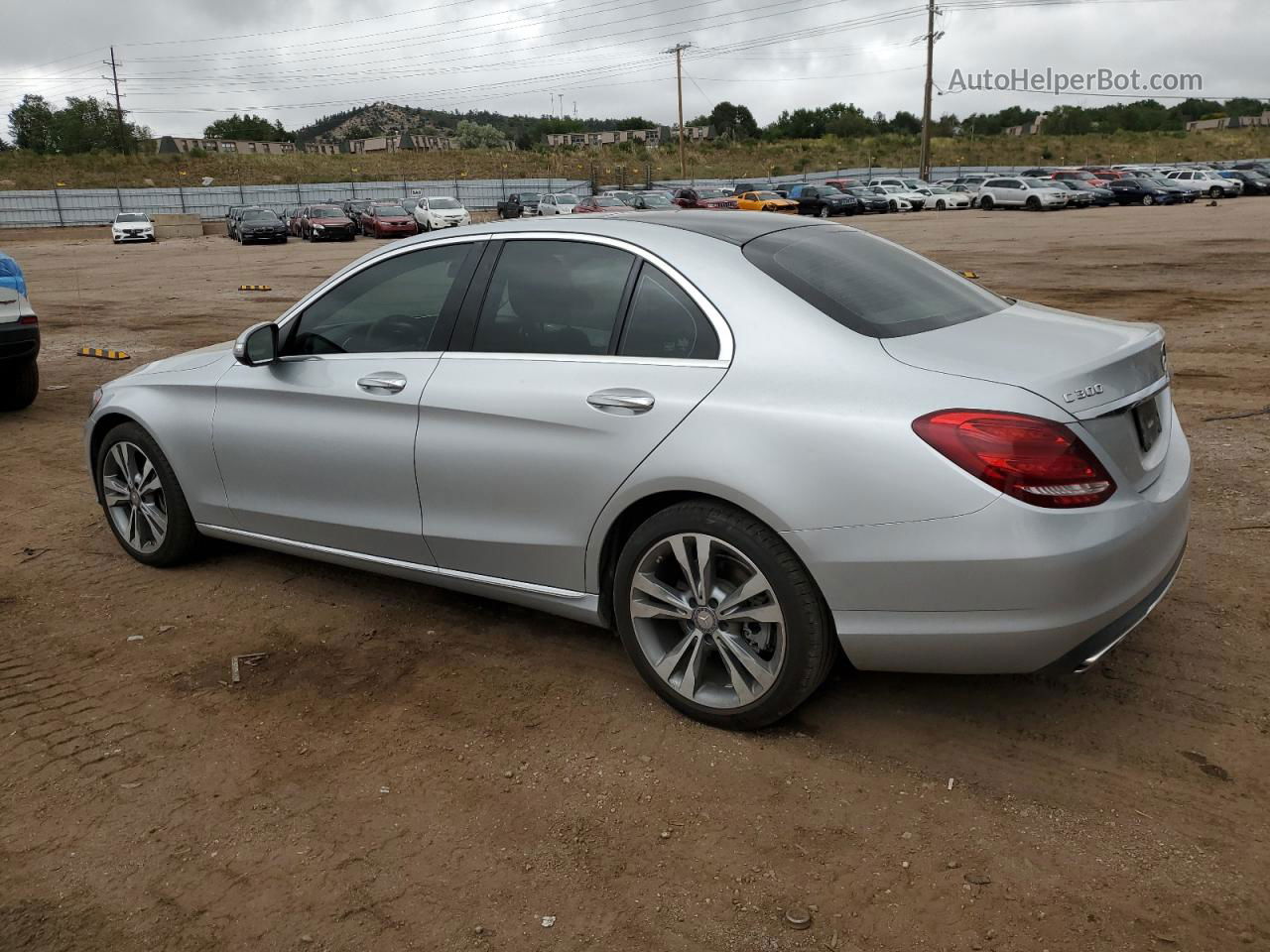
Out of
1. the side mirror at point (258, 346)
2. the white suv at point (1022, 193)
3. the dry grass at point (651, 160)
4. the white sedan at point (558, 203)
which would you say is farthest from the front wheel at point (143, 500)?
the dry grass at point (651, 160)

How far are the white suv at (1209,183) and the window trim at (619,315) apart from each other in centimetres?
4996

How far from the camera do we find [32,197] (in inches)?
2109

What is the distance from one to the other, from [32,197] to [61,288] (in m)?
38.0

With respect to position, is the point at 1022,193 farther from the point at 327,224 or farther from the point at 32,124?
the point at 32,124

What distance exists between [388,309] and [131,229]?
42.7 meters

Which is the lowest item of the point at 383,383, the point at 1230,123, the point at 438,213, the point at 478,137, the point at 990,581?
the point at 990,581

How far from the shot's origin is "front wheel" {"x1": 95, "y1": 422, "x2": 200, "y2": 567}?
16.0 feet

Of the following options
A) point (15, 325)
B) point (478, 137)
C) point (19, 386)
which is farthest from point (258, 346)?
point (478, 137)

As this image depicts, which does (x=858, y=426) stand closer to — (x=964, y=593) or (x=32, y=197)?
(x=964, y=593)

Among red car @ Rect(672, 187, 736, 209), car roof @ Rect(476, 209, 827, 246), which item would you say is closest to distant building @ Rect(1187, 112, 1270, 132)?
red car @ Rect(672, 187, 736, 209)

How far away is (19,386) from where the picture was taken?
886 cm

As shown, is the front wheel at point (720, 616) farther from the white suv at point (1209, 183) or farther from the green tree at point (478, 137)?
the green tree at point (478, 137)

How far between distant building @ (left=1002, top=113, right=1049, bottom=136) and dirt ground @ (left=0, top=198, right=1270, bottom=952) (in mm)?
108527

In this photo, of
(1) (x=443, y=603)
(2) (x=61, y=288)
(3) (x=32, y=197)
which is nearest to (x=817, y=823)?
(1) (x=443, y=603)
